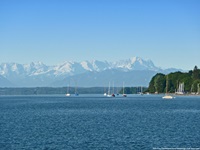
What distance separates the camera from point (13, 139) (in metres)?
58.4

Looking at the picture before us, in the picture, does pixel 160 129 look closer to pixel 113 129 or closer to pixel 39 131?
pixel 113 129

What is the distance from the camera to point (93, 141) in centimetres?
5638

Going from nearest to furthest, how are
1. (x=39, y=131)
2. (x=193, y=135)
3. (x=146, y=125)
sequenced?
1. (x=193, y=135)
2. (x=39, y=131)
3. (x=146, y=125)

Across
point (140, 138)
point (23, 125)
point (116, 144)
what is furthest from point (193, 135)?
point (23, 125)

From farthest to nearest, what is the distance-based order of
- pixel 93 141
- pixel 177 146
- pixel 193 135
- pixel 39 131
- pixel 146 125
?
pixel 146 125 < pixel 39 131 < pixel 193 135 < pixel 93 141 < pixel 177 146

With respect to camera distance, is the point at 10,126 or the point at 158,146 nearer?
the point at 158,146

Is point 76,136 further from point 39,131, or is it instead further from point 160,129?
point 160,129

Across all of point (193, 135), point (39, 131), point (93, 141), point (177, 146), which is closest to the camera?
point (177, 146)

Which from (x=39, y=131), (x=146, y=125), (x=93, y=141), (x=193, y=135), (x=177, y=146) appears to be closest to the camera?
(x=177, y=146)

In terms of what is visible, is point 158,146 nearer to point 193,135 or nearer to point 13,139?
point 193,135

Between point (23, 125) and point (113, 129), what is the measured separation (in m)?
15.1

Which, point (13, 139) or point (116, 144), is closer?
point (116, 144)

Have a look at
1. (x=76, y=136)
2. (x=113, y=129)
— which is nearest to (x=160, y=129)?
(x=113, y=129)

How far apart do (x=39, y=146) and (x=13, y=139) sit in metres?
6.44
